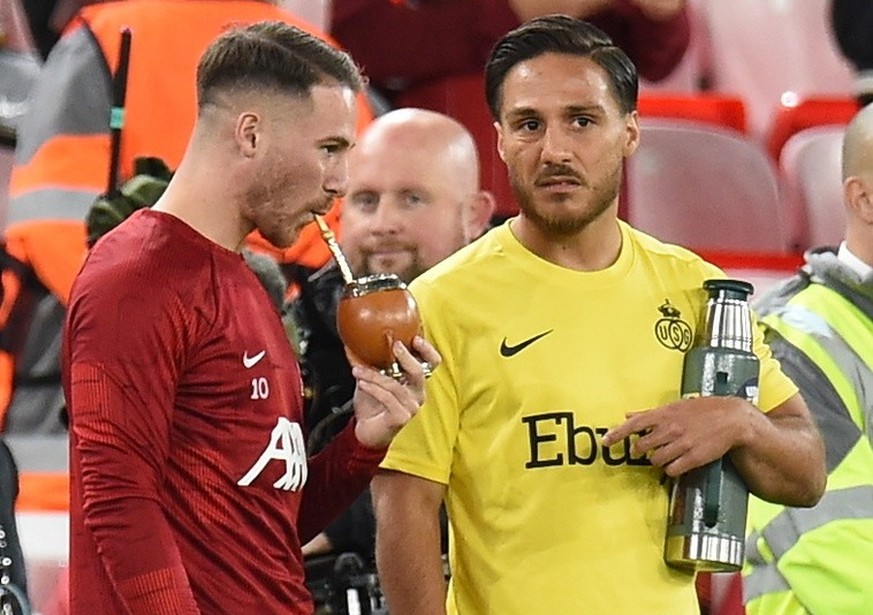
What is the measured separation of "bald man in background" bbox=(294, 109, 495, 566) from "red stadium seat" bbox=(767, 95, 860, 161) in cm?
Result: 217

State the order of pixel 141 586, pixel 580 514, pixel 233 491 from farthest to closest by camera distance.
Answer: pixel 580 514
pixel 233 491
pixel 141 586

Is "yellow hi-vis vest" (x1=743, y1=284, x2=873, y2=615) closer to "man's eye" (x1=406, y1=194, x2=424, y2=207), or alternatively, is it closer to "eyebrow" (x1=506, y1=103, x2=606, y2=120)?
"man's eye" (x1=406, y1=194, x2=424, y2=207)

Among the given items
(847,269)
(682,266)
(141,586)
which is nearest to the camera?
(141,586)

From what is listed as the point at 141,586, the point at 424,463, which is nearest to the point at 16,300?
the point at 424,463

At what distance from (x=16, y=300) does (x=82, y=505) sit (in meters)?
1.69

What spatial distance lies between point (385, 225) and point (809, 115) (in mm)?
2472

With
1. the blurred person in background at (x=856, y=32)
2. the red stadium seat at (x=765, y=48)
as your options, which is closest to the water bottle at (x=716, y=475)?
the blurred person in background at (x=856, y=32)

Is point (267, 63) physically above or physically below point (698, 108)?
below

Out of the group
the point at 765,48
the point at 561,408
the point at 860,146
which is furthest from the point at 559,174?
the point at 765,48

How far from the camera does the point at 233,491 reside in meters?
2.37

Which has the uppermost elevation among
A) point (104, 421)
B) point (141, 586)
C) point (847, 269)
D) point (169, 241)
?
point (847, 269)

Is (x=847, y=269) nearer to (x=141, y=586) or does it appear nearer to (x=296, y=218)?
(x=296, y=218)

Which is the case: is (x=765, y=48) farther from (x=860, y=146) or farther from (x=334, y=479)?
(x=334, y=479)

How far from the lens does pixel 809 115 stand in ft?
18.8
